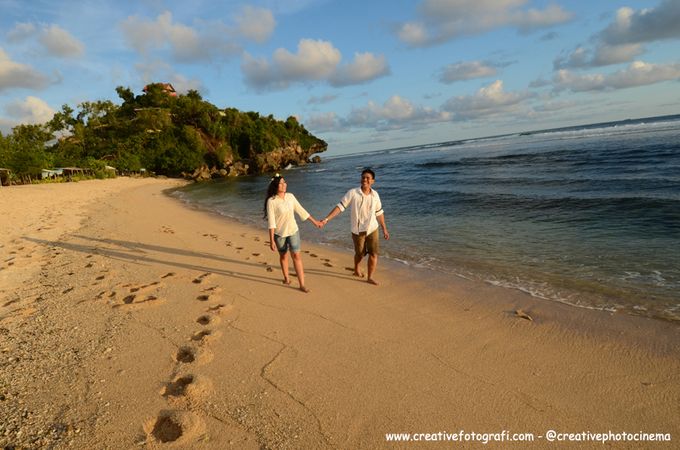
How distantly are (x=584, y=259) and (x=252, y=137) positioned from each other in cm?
6062

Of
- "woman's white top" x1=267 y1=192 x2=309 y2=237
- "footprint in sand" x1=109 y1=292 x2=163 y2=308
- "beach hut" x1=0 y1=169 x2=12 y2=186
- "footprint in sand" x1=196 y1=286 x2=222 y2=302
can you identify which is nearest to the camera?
"footprint in sand" x1=109 y1=292 x2=163 y2=308

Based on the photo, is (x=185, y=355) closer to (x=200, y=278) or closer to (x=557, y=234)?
(x=200, y=278)

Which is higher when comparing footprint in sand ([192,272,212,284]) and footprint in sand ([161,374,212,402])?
footprint in sand ([192,272,212,284])

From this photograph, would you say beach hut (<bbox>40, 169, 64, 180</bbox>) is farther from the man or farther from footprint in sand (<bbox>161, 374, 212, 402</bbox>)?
footprint in sand (<bbox>161, 374, 212, 402</bbox>)

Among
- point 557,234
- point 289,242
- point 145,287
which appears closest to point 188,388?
point 289,242

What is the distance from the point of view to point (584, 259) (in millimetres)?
7113

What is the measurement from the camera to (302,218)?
586 cm

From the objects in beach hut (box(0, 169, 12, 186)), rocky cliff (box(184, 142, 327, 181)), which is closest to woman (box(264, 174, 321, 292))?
beach hut (box(0, 169, 12, 186))

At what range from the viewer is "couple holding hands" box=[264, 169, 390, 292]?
5.72m

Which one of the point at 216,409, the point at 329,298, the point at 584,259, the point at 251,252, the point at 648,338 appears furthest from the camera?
the point at 251,252

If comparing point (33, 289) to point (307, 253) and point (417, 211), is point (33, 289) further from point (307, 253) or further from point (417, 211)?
point (417, 211)

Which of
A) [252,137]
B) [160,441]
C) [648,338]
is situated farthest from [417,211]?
[252,137]

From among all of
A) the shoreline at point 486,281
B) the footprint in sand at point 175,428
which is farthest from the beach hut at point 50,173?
the footprint in sand at point 175,428

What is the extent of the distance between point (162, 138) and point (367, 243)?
58.2 meters
